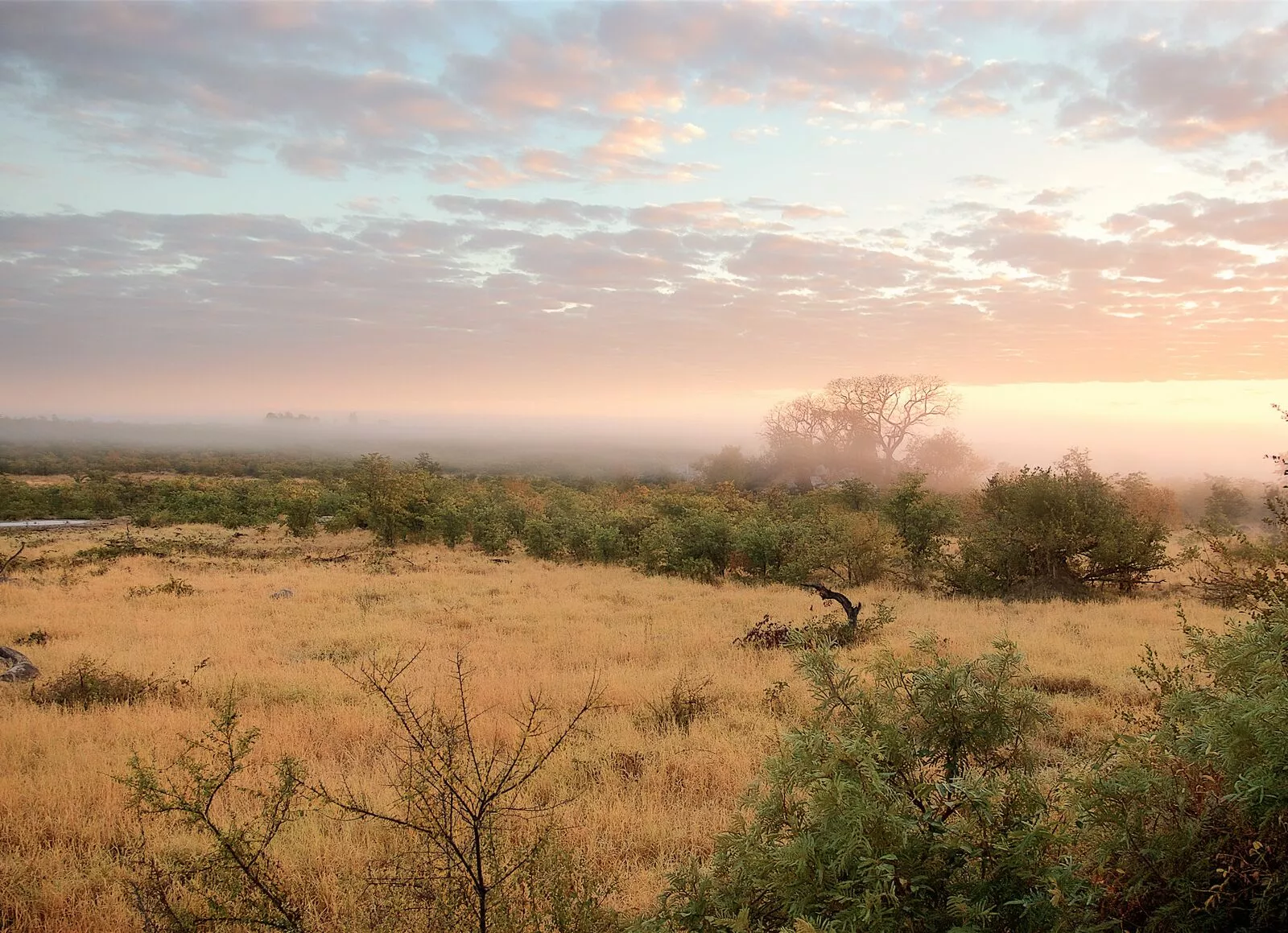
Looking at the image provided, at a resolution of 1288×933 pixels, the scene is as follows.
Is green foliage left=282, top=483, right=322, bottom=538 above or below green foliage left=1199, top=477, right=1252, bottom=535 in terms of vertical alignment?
below

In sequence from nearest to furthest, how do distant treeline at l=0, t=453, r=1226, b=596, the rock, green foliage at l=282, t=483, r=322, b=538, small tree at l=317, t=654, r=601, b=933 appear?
small tree at l=317, t=654, r=601, b=933 < the rock < distant treeline at l=0, t=453, r=1226, b=596 < green foliage at l=282, t=483, r=322, b=538

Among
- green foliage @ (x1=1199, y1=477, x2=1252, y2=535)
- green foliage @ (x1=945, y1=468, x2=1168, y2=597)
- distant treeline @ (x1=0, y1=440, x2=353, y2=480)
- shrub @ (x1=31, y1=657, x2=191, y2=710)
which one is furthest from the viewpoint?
distant treeline @ (x1=0, y1=440, x2=353, y2=480)

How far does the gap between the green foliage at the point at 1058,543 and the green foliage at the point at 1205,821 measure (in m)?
18.2

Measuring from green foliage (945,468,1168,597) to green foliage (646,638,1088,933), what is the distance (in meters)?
17.6

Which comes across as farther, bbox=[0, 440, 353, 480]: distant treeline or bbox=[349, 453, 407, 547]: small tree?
bbox=[0, 440, 353, 480]: distant treeline

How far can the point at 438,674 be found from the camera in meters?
10.3

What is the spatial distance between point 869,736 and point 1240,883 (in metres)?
1.45

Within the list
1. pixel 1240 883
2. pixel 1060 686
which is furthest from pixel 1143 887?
pixel 1060 686

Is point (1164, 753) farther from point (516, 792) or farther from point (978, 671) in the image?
point (516, 792)

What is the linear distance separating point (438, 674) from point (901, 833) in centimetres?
895

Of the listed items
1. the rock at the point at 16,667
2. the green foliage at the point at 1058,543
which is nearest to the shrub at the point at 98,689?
the rock at the point at 16,667

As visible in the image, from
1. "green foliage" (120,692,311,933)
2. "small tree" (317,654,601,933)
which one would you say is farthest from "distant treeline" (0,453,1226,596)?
"green foliage" (120,692,311,933)

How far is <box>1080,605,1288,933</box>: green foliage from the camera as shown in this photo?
1915 mm

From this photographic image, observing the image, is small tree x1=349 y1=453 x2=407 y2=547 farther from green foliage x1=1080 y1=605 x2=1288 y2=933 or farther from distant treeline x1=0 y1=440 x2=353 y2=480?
distant treeline x1=0 y1=440 x2=353 y2=480
